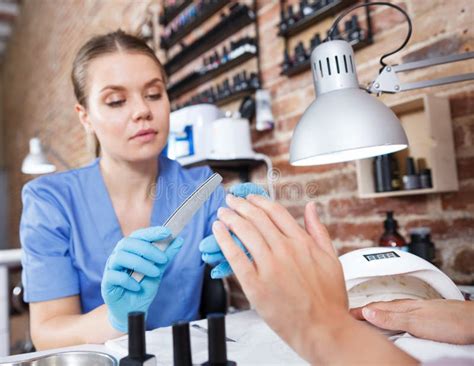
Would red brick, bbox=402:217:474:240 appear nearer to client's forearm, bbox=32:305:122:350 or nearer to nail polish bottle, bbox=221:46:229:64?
client's forearm, bbox=32:305:122:350

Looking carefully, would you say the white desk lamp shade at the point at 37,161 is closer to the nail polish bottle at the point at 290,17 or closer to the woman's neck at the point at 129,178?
the woman's neck at the point at 129,178

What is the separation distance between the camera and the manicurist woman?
0.81m

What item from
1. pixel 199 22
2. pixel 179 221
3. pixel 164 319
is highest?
pixel 199 22

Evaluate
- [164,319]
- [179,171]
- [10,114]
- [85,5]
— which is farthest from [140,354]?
[10,114]

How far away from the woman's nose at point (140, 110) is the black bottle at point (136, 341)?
0.53 m

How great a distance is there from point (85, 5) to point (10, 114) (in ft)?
10.1

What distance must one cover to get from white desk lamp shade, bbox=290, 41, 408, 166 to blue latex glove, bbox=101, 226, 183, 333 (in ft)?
0.77

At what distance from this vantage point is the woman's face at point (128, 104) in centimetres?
85

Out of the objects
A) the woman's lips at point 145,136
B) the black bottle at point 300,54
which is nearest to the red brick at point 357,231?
the black bottle at point 300,54

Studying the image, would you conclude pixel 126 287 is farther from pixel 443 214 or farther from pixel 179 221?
pixel 443 214

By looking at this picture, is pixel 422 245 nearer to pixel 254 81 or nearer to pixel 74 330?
pixel 74 330

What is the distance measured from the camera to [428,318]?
530 millimetres

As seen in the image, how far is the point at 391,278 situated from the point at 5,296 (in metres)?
1.35

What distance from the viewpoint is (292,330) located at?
377mm
